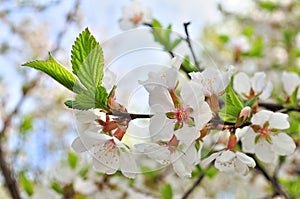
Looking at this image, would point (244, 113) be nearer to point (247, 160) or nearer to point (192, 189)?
point (247, 160)

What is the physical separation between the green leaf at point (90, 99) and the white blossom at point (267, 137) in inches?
9.7

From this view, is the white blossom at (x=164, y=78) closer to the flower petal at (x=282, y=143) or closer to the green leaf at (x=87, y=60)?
the green leaf at (x=87, y=60)

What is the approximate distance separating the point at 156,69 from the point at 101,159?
0.43ft

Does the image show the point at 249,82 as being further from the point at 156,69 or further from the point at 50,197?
the point at 50,197

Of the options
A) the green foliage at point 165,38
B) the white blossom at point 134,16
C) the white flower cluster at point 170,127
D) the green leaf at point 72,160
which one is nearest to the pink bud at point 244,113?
the white flower cluster at point 170,127

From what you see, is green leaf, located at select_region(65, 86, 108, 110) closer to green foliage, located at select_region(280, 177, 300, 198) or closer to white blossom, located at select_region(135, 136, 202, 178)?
white blossom, located at select_region(135, 136, 202, 178)

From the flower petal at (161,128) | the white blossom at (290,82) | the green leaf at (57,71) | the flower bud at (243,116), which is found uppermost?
the green leaf at (57,71)

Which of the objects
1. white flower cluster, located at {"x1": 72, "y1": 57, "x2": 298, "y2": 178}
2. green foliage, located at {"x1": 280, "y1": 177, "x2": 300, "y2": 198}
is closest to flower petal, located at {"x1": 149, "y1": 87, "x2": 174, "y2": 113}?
white flower cluster, located at {"x1": 72, "y1": 57, "x2": 298, "y2": 178}

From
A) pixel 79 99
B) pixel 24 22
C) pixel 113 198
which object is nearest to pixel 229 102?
pixel 79 99

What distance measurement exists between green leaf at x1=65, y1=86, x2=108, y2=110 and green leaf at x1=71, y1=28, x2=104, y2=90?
1cm

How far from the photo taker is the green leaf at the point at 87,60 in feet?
1.93

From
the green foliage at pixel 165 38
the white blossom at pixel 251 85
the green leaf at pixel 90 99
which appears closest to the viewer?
the green leaf at pixel 90 99

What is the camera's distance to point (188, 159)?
60 cm

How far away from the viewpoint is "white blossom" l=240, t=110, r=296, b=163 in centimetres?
72
